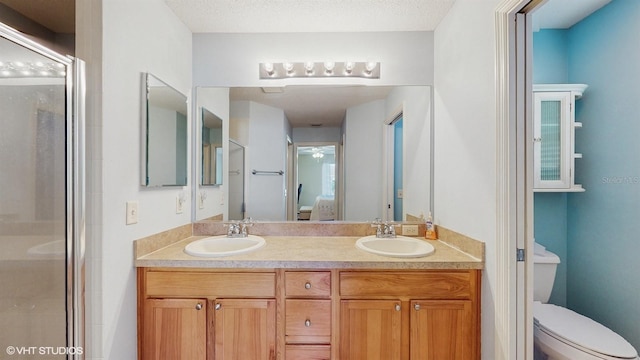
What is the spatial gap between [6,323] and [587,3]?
3564mm

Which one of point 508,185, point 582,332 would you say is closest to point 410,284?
point 508,185

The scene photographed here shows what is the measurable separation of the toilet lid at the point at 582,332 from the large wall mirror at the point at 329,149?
0.90 metres

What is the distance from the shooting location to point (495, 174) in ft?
3.95

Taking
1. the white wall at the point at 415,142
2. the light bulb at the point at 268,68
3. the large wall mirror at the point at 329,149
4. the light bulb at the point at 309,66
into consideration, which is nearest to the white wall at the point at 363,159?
the large wall mirror at the point at 329,149

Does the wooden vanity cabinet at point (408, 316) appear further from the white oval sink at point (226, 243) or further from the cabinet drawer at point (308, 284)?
the white oval sink at point (226, 243)

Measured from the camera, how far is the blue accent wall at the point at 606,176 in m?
1.60

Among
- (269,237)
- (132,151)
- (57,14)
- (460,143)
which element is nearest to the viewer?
(132,151)

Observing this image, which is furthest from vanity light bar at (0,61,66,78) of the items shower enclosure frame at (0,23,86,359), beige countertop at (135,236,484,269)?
beige countertop at (135,236,484,269)

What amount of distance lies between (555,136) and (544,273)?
35.9 inches

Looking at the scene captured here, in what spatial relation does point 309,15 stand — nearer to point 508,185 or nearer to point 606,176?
point 508,185

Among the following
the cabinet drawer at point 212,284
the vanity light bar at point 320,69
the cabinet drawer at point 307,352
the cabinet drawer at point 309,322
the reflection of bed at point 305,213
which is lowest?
the cabinet drawer at point 307,352

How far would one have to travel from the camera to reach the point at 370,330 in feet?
4.39

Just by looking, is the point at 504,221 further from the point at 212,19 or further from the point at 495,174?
the point at 212,19

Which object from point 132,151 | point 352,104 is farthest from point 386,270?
point 132,151
